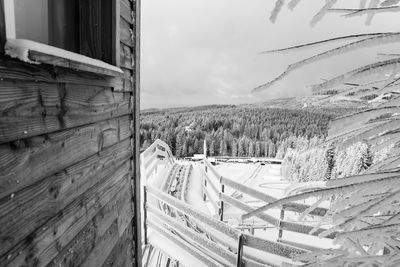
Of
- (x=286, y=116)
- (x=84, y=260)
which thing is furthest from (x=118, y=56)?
(x=286, y=116)

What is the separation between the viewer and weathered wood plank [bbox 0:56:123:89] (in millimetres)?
1063

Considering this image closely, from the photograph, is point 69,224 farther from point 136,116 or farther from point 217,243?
point 217,243

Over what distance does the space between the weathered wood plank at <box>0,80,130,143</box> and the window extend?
0.30 meters

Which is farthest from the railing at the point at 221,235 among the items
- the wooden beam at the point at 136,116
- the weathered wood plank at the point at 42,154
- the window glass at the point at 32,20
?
the window glass at the point at 32,20

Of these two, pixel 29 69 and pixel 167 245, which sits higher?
pixel 29 69

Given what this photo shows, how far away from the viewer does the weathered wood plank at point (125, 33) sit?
2.38 metres

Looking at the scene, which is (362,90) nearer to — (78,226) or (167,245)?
(78,226)

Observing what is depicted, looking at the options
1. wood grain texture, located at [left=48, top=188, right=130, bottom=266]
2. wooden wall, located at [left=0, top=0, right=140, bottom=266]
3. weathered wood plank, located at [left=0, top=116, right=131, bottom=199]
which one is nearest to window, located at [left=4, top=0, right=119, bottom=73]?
wooden wall, located at [left=0, top=0, right=140, bottom=266]

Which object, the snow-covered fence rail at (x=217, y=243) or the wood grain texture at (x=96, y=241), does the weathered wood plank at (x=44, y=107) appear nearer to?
the wood grain texture at (x=96, y=241)

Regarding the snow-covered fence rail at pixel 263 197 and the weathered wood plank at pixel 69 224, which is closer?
the weathered wood plank at pixel 69 224

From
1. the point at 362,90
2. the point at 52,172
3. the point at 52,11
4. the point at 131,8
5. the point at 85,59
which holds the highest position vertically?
the point at 131,8

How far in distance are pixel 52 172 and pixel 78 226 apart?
0.48 m

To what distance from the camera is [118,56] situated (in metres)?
2.25

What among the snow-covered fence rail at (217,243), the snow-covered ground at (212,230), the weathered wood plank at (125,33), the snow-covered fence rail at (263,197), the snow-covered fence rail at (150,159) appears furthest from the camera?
the snow-covered fence rail at (150,159)
